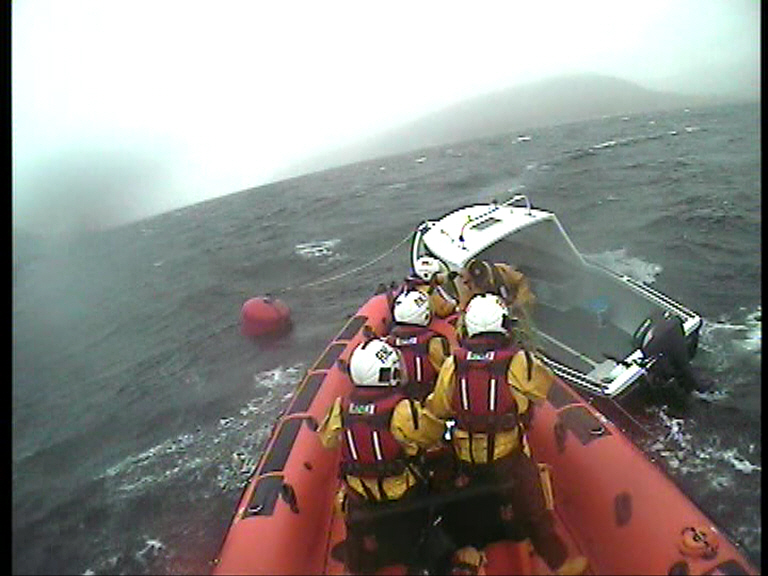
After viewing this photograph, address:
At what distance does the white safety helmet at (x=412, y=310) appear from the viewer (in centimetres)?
255

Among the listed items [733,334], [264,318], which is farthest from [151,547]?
[733,334]

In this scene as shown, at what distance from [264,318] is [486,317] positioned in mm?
3626

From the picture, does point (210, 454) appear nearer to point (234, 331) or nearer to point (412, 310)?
point (234, 331)

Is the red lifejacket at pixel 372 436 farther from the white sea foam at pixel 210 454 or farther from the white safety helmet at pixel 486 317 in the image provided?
the white sea foam at pixel 210 454

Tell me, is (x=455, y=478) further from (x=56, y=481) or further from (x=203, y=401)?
(x=203, y=401)

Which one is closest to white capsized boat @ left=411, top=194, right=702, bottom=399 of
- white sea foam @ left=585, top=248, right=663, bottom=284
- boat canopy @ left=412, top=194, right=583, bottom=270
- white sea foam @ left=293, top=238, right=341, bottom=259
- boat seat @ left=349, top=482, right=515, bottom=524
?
boat canopy @ left=412, top=194, right=583, bottom=270

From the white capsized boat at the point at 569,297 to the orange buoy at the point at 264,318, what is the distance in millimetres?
1759

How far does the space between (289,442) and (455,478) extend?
1.03 metres

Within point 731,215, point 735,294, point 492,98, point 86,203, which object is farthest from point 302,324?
point 492,98

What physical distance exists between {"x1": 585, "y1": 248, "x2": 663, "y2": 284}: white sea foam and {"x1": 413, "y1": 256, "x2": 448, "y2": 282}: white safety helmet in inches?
95.5

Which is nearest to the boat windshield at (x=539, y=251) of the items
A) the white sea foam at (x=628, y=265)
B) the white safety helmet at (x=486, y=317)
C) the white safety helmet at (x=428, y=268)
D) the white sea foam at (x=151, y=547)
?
the white safety helmet at (x=428, y=268)

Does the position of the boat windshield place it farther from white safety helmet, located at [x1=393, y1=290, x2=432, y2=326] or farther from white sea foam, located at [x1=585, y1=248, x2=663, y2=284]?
white sea foam, located at [x1=585, y1=248, x2=663, y2=284]

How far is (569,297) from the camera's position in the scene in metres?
4.12

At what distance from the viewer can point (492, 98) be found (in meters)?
10.0
